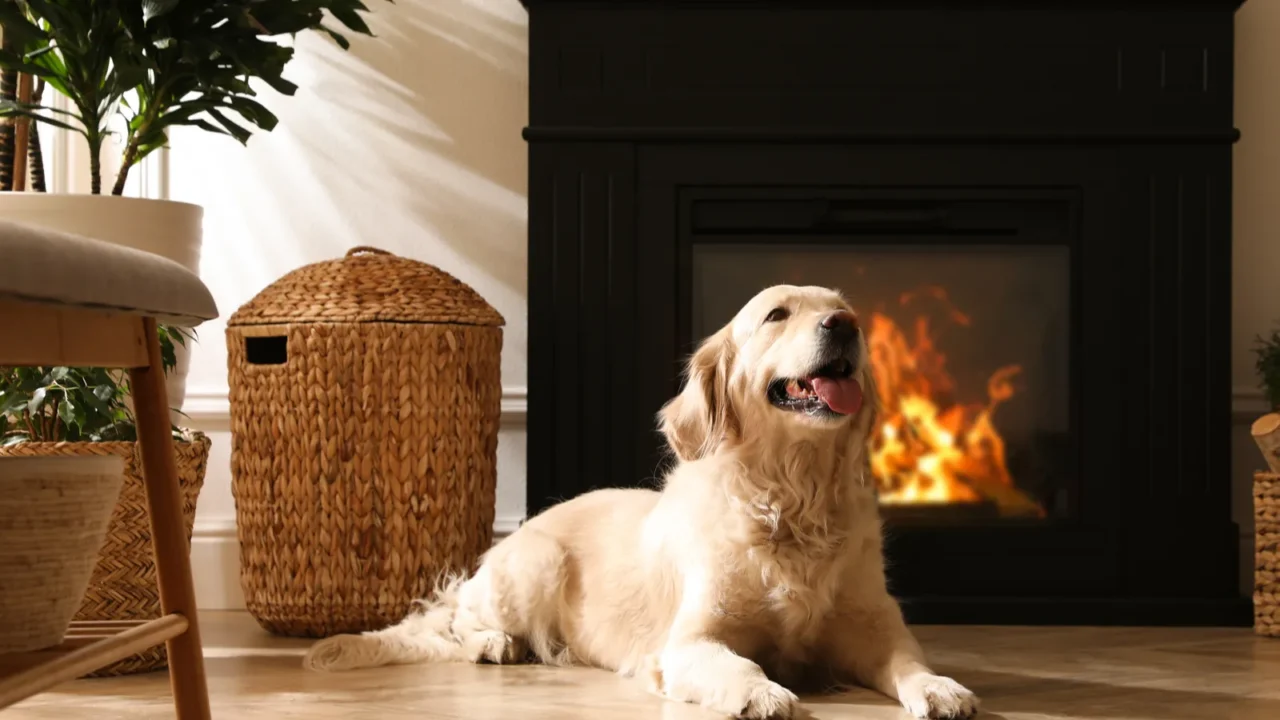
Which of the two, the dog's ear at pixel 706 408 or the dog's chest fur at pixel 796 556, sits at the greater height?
the dog's ear at pixel 706 408

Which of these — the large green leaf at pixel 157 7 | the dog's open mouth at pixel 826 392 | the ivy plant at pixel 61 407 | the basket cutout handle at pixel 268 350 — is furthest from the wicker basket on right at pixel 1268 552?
the large green leaf at pixel 157 7

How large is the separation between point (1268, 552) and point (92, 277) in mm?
2492

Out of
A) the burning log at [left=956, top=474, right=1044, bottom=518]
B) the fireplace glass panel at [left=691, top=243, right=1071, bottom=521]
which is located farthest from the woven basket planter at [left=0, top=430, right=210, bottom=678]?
the burning log at [left=956, top=474, right=1044, bottom=518]

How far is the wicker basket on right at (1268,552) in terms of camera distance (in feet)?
9.34

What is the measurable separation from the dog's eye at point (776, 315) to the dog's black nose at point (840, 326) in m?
0.10

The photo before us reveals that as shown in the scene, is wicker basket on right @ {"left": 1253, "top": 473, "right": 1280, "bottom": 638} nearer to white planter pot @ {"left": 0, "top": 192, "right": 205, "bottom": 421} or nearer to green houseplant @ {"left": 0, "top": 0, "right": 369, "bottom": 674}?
green houseplant @ {"left": 0, "top": 0, "right": 369, "bottom": 674}

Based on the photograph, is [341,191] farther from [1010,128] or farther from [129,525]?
[1010,128]

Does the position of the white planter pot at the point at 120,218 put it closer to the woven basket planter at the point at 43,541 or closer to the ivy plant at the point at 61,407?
the ivy plant at the point at 61,407

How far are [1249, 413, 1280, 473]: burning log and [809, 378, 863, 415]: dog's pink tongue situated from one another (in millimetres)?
1235

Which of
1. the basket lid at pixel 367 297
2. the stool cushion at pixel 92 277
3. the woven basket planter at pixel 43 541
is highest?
the basket lid at pixel 367 297

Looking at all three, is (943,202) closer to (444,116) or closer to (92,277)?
(444,116)

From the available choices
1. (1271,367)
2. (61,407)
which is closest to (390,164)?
(61,407)

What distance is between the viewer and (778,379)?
7.06 feet

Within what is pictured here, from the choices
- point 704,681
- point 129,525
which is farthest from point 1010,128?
point 129,525
